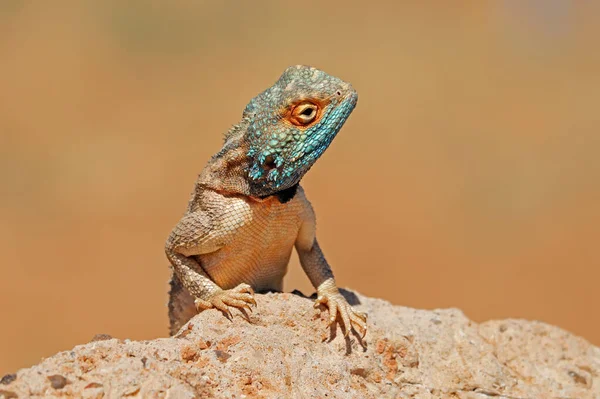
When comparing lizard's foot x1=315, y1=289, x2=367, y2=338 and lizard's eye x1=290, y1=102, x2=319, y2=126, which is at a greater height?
lizard's eye x1=290, y1=102, x2=319, y2=126

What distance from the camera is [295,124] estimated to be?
439cm

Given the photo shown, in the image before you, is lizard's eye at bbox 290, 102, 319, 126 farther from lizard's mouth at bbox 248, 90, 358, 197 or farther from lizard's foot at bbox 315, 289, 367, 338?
lizard's foot at bbox 315, 289, 367, 338

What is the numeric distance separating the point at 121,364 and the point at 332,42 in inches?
781

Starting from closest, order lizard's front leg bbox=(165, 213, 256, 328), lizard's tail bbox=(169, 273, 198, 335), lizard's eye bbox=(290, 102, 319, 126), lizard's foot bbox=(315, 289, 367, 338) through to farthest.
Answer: lizard's eye bbox=(290, 102, 319, 126) < lizard's front leg bbox=(165, 213, 256, 328) < lizard's foot bbox=(315, 289, 367, 338) < lizard's tail bbox=(169, 273, 198, 335)

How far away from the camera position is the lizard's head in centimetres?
437

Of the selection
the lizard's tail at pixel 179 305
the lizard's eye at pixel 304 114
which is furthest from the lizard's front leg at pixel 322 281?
the lizard's tail at pixel 179 305

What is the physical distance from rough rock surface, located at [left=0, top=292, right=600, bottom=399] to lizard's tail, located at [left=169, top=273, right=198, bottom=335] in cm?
81

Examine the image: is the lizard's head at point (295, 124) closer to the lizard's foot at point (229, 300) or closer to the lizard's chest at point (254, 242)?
the lizard's chest at point (254, 242)

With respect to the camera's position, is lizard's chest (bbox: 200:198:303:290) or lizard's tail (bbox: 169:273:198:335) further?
lizard's tail (bbox: 169:273:198:335)

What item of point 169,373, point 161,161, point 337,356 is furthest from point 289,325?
point 161,161

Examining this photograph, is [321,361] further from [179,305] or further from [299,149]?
[179,305]

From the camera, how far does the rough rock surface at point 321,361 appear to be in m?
3.55

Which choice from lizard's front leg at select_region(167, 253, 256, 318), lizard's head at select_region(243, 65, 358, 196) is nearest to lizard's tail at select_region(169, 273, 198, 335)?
lizard's front leg at select_region(167, 253, 256, 318)

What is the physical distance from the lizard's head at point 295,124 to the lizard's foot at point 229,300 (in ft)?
2.01
